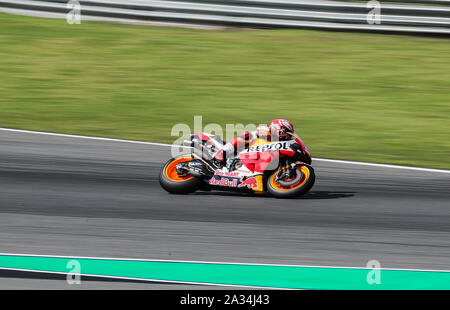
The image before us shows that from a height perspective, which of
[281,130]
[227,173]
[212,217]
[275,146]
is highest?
[281,130]

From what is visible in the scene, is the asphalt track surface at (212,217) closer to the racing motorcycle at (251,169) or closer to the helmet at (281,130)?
the racing motorcycle at (251,169)

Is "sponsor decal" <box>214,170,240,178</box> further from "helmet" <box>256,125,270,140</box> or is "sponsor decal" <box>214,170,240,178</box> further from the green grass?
the green grass

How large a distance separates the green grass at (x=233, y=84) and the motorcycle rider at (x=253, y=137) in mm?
2541

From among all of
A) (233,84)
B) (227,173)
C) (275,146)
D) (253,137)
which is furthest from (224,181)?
(233,84)

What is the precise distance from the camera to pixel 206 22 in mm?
18422

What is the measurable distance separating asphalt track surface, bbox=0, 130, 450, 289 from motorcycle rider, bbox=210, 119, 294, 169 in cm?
52

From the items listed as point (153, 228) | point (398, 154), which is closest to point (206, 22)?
point (398, 154)

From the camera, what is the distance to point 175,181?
9.20 metres

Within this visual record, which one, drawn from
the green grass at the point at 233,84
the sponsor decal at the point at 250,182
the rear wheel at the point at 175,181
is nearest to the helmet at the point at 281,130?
the sponsor decal at the point at 250,182

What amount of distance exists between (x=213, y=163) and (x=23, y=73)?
27.4 ft

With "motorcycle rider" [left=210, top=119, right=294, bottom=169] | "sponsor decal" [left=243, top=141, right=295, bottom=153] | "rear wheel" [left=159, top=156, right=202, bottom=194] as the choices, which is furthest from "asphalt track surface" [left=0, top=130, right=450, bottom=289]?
"sponsor decal" [left=243, top=141, right=295, bottom=153]

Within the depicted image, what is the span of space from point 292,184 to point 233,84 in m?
6.73

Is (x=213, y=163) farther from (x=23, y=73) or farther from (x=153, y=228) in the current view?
(x=23, y=73)

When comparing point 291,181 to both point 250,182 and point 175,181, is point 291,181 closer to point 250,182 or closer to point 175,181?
point 250,182
